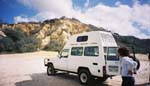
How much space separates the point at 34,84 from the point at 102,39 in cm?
407

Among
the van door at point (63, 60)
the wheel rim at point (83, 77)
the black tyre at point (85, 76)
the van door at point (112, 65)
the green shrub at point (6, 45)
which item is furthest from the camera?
the green shrub at point (6, 45)

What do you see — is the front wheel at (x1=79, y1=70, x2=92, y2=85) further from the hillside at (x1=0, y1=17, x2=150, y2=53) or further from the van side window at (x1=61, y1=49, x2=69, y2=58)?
the hillside at (x1=0, y1=17, x2=150, y2=53)

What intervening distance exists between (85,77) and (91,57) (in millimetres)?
1090

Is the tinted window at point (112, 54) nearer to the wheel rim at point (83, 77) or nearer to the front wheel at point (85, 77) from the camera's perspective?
the front wheel at point (85, 77)

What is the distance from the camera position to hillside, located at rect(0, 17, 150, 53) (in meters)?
35.4

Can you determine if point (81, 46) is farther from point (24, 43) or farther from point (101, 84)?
point (24, 43)

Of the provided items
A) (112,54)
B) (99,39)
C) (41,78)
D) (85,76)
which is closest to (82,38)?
(99,39)

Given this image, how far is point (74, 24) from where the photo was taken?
59.9 metres

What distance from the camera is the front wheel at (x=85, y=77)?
9.51 meters

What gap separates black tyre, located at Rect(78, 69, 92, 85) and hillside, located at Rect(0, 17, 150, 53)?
1016 inches

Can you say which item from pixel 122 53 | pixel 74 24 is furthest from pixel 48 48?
pixel 122 53

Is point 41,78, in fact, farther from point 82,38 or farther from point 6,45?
point 6,45

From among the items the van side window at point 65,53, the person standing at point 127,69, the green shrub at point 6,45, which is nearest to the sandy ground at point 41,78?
the van side window at point 65,53

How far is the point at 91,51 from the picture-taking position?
9734 millimetres
